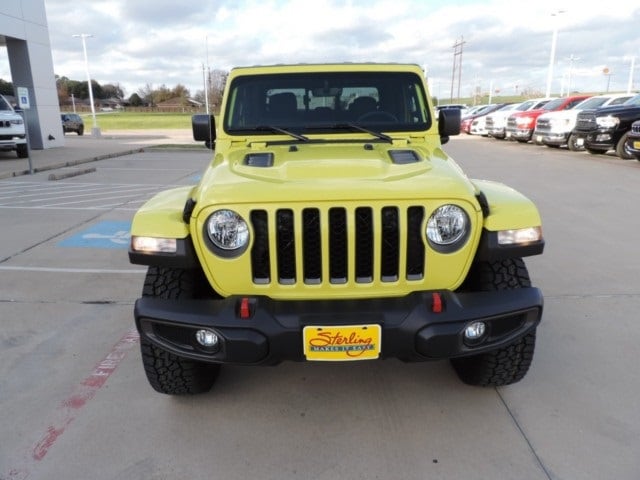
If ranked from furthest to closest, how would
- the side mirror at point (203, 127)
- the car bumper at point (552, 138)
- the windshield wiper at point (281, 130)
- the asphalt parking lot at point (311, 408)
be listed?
the car bumper at point (552, 138) < the side mirror at point (203, 127) < the windshield wiper at point (281, 130) < the asphalt parking lot at point (311, 408)

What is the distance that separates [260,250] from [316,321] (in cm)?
41

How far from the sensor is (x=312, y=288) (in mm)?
2355

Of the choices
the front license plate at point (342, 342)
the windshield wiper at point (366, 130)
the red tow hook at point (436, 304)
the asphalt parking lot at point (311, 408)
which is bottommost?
the asphalt parking lot at point (311, 408)

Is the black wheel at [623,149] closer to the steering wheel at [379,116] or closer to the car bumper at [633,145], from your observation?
the car bumper at [633,145]

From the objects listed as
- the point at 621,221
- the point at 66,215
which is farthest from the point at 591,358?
the point at 66,215

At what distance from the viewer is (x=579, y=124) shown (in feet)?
48.2

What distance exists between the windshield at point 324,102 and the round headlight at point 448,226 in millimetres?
1390

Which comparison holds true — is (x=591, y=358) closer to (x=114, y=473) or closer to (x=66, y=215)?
(x=114, y=473)

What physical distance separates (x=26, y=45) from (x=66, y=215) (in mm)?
11886

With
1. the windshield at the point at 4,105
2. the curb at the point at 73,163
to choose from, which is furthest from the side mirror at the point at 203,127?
the windshield at the point at 4,105

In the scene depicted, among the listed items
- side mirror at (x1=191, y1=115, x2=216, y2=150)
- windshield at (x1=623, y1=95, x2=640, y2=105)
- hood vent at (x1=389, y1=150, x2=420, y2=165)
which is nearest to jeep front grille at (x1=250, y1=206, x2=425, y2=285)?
hood vent at (x1=389, y1=150, x2=420, y2=165)

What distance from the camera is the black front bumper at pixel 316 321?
224cm

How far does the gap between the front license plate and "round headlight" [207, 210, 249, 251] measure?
0.49m

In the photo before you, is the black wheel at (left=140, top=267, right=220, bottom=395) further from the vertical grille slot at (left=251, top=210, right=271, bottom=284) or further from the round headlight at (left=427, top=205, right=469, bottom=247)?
the round headlight at (left=427, top=205, right=469, bottom=247)
